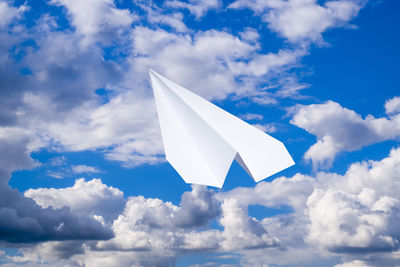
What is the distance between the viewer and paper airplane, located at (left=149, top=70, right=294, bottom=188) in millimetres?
41469

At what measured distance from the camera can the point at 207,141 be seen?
4341 cm

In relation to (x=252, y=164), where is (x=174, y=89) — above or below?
above

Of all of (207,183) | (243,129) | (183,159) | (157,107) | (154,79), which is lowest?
(207,183)

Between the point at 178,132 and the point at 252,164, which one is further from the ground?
the point at 178,132

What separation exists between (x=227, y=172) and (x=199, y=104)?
906 centimetres

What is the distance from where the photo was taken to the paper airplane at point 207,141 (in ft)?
136

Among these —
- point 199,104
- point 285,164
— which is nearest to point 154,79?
point 199,104

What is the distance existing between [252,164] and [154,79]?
1507cm

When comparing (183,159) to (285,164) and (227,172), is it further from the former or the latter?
(285,164)

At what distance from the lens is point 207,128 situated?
144ft

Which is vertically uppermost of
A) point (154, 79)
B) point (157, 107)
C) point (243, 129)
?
point (154, 79)

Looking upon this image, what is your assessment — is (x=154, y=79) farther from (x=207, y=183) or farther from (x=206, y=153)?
(x=207, y=183)

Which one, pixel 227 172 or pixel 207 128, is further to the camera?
pixel 207 128

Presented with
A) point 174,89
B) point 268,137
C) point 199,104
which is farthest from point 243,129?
point 174,89
